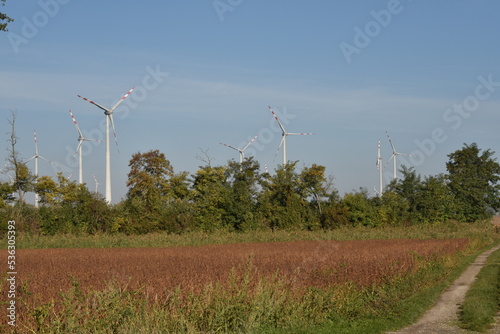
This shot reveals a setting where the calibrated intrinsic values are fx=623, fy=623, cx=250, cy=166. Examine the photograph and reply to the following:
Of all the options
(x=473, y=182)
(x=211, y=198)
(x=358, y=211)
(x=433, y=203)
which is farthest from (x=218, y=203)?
(x=473, y=182)

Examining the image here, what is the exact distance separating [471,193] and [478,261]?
5996 cm

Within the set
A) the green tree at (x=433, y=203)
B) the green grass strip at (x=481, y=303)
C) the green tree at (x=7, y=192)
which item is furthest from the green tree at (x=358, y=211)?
the green grass strip at (x=481, y=303)

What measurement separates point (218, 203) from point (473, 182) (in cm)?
4576

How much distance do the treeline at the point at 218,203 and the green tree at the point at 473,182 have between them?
564 cm

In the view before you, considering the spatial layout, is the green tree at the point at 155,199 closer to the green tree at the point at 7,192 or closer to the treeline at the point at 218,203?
the treeline at the point at 218,203

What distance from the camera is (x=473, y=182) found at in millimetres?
90438

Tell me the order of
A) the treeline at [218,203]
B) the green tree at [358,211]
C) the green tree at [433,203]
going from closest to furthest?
the treeline at [218,203] < the green tree at [358,211] < the green tree at [433,203]

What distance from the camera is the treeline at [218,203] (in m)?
55.3

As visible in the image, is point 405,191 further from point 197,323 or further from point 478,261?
point 197,323

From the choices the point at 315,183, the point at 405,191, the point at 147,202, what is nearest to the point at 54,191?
the point at 147,202

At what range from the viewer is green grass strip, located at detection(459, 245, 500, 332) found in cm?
1389

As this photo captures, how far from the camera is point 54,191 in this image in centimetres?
6800

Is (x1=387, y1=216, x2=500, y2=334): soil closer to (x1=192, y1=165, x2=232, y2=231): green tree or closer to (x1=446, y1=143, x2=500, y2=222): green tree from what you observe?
(x1=192, y1=165, x2=232, y2=231): green tree

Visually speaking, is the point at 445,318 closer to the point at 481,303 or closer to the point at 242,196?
the point at 481,303
